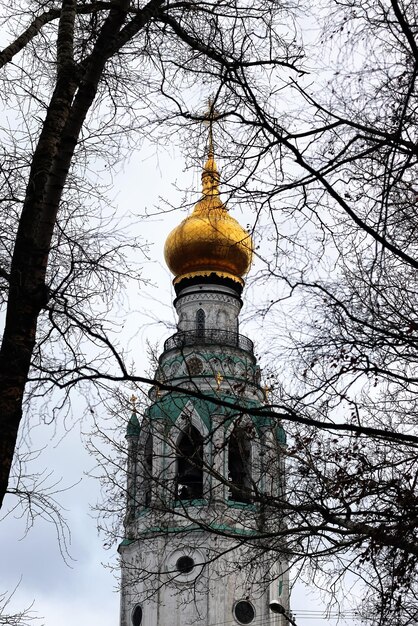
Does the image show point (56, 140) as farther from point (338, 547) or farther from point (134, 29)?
point (338, 547)

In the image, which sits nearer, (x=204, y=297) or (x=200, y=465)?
(x=200, y=465)

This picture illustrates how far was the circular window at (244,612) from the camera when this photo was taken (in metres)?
25.1

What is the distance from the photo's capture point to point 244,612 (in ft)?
82.9

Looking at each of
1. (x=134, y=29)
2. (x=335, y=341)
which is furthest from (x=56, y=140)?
(x=335, y=341)

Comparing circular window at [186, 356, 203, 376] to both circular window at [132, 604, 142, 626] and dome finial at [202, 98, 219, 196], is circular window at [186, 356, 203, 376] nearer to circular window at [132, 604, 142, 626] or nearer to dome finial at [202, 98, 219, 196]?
dome finial at [202, 98, 219, 196]

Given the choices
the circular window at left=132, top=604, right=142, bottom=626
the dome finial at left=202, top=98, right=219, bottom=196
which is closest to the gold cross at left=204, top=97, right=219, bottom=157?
the dome finial at left=202, top=98, right=219, bottom=196

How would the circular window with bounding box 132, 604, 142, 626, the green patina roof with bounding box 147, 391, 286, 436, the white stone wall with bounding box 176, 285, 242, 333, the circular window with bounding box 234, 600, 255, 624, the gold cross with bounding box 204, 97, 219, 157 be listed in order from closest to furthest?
the gold cross with bounding box 204, 97, 219, 157 < the green patina roof with bounding box 147, 391, 286, 436 < the circular window with bounding box 234, 600, 255, 624 < the circular window with bounding box 132, 604, 142, 626 < the white stone wall with bounding box 176, 285, 242, 333

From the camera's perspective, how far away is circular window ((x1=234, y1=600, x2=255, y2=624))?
2512 centimetres

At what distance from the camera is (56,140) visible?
6.31 metres

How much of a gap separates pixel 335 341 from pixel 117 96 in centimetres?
236

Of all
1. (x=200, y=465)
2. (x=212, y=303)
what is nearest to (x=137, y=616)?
(x=212, y=303)

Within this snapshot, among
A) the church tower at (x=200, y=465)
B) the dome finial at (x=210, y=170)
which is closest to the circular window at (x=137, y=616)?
the church tower at (x=200, y=465)

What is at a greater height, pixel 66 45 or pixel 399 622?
pixel 66 45

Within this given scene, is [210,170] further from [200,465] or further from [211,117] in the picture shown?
[200,465]
